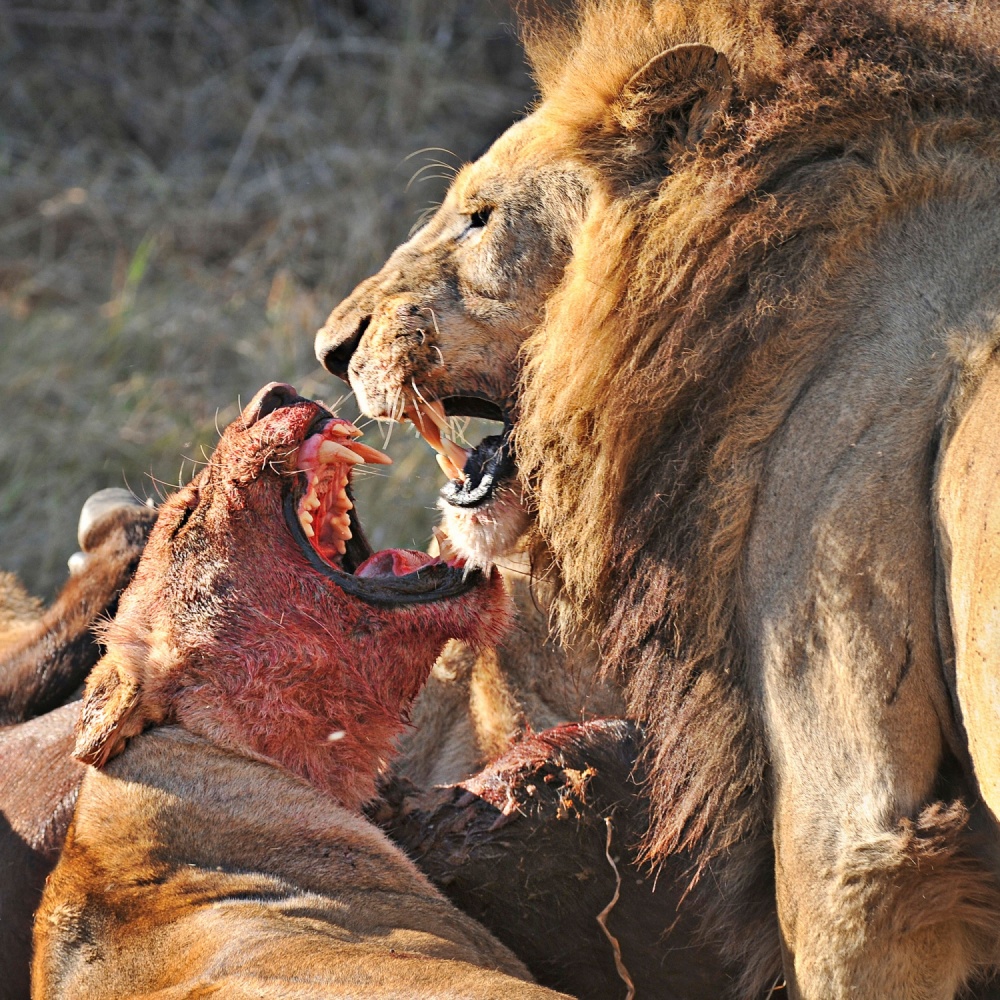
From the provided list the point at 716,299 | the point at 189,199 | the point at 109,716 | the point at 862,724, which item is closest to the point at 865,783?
the point at 862,724

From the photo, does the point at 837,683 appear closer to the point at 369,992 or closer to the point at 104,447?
the point at 369,992

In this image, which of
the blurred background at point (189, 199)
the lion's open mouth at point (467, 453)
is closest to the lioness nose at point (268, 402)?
the lion's open mouth at point (467, 453)

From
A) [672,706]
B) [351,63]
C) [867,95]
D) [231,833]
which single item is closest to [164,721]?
[231,833]

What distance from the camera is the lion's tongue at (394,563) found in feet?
9.21

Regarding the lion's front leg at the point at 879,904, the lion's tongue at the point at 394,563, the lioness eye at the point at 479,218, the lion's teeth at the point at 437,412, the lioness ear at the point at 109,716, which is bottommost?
the lion's front leg at the point at 879,904

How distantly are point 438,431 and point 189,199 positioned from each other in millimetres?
5154

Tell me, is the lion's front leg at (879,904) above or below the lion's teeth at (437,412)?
below

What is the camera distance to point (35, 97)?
8.17 m

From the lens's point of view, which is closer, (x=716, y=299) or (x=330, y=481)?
(x=716, y=299)

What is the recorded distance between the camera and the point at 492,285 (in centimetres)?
276

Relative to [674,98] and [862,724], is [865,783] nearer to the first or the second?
[862,724]

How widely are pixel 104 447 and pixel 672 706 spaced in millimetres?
3748

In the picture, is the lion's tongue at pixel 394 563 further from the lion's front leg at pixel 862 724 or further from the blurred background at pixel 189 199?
the blurred background at pixel 189 199

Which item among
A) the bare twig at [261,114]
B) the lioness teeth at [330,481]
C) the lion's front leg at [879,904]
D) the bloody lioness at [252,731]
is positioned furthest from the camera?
the bare twig at [261,114]
